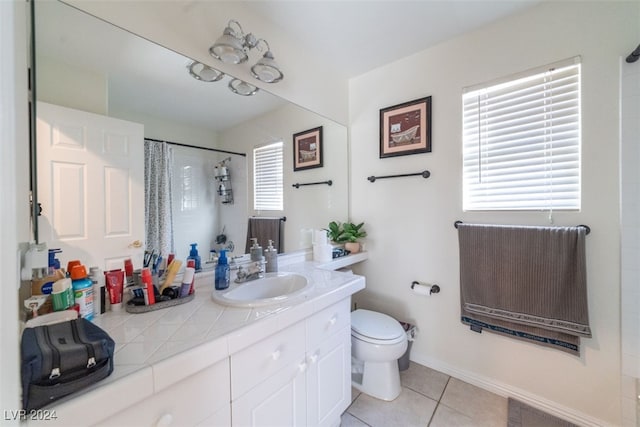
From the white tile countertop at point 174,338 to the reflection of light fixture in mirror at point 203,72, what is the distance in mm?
1107

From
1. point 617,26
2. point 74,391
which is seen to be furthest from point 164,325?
point 617,26

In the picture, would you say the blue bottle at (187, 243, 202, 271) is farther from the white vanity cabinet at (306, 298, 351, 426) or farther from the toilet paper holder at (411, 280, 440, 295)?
the toilet paper holder at (411, 280, 440, 295)

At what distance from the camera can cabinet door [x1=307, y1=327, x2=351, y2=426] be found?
3.70ft

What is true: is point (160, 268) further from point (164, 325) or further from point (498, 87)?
point (498, 87)

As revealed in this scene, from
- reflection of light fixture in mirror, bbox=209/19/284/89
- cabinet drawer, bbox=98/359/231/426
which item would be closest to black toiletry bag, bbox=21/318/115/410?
cabinet drawer, bbox=98/359/231/426

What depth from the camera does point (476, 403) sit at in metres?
1.50

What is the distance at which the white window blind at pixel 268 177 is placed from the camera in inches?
65.3

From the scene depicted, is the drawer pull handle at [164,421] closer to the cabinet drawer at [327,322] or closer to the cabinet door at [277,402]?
the cabinet door at [277,402]

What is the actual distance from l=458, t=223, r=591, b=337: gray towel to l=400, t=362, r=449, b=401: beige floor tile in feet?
1.76

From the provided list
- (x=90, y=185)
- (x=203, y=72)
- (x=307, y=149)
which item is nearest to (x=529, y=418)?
(x=307, y=149)

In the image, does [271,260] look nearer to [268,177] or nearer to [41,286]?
[268,177]

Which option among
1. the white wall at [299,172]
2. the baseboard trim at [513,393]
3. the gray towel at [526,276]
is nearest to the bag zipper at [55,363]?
the white wall at [299,172]

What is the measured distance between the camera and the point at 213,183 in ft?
4.60

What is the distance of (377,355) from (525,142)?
5.15ft
